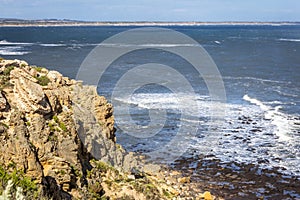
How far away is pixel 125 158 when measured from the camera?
77.7ft

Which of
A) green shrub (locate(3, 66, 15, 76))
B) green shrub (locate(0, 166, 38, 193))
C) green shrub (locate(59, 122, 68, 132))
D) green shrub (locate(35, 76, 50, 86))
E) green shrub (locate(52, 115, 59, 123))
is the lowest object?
green shrub (locate(0, 166, 38, 193))

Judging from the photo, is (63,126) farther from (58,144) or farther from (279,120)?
(279,120)

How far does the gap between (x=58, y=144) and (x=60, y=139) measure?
23 centimetres

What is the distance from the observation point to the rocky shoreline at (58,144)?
12969mm

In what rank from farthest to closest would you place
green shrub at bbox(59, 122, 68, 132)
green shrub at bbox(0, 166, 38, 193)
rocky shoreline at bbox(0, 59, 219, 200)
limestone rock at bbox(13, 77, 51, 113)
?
green shrub at bbox(59, 122, 68, 132), limestone rock at bbox(13, 77, 51, 113), rocky shoreline at bbox(0, 59, 219, 200), green shrub at bbox(0, 166, 38, 193)

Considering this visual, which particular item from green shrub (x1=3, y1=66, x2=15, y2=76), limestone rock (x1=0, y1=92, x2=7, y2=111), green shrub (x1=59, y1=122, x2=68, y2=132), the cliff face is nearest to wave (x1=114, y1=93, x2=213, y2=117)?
the cliff face

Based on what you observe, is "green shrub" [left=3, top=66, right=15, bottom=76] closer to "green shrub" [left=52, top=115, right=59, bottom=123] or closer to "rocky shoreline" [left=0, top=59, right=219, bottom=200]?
"rocky shoreline" [left=0, top=59, right=219, bottom=200]

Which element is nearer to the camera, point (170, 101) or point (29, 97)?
point (29, 97)

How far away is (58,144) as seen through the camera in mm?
15805

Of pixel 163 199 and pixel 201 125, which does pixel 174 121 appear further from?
pixel 163 199

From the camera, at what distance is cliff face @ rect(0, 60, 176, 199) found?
1327 centimetres

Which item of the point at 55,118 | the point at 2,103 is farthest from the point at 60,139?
the point at 2,103

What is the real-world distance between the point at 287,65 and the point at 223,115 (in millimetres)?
45748

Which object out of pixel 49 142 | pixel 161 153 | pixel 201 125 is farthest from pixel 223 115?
pixel 49 142
